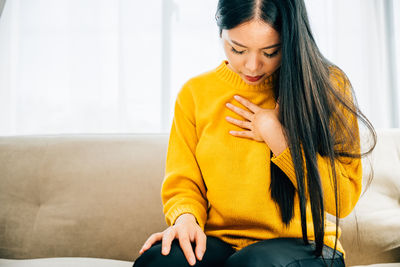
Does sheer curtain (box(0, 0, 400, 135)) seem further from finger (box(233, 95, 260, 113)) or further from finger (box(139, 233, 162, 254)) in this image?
finger (box(139, 233, 162, 254))

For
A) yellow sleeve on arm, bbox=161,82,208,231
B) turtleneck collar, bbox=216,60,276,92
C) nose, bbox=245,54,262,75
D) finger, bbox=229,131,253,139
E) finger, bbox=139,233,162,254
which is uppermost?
nose, bbox=245,54,262,75

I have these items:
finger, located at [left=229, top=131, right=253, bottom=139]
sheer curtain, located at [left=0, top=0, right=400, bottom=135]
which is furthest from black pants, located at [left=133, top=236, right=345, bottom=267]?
sheer curtain, located at [left=0, top=0, right=400, bottom=135]

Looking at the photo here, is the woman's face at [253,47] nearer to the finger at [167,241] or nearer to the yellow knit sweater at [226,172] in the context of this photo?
the yellow knit sweater at [226,172]

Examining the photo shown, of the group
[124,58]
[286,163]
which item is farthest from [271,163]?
[124,58]

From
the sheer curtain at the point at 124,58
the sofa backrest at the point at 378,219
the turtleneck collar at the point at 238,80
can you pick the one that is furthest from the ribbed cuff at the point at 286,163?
the sheer curtain at the point at 124,58

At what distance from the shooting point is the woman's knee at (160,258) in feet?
1.99

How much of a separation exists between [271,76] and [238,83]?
0.28 ft

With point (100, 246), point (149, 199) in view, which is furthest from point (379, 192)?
point (100, 246)

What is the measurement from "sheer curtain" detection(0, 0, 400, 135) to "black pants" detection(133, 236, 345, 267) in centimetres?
113

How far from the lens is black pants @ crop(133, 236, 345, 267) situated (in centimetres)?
58

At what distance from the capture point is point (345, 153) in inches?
27.6

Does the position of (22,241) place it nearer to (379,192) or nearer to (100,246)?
(100,246)

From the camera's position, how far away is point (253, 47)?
685 millimetres

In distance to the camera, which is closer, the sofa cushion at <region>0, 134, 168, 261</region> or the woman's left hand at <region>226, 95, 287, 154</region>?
the woman's left hand at <region>226, 95, 287, 154</region>
